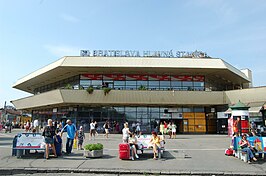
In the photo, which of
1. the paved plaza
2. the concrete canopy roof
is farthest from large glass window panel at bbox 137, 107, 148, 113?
the paved plaza

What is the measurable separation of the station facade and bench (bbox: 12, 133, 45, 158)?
19035 millimetres

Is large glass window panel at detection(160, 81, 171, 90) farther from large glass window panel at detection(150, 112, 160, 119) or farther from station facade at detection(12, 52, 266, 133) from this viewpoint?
large glass window panel at detection(150, 112, 160, 119)

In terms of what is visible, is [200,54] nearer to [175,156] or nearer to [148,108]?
[148,108]

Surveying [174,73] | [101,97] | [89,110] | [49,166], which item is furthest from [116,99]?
[49,166]

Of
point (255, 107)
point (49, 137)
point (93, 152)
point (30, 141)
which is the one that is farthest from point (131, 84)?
point (49, 137)

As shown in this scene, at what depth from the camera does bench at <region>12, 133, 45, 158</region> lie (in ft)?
37.8

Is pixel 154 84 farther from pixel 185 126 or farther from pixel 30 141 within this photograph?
pixel 30 141

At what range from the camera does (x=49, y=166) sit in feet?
31.2

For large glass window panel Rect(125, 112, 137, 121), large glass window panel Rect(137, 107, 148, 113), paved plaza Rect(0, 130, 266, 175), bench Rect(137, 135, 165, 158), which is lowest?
paved plaza Rect(0, 130, 266, 175)

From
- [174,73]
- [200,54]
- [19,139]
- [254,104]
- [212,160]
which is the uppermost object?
[200,54]

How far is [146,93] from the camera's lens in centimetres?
3123

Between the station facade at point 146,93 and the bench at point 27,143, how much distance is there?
19035mm

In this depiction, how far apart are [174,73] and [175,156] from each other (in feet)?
79.4

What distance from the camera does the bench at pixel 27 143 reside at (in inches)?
453
